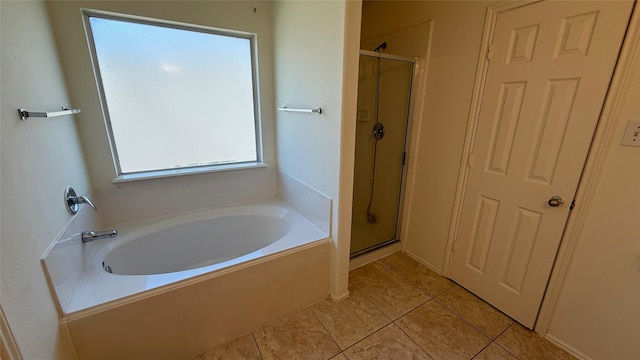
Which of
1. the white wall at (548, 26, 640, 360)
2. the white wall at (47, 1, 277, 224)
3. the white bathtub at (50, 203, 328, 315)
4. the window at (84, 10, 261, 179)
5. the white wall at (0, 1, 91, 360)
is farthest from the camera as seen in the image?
the window at (84, 10, 261, 179)

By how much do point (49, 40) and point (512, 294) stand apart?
3.15 m

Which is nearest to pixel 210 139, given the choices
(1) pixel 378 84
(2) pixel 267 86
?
(2) pixel 267 86

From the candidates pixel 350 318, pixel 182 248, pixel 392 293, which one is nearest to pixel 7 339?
pixel 182 248

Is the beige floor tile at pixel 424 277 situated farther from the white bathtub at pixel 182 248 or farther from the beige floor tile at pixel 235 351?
the beige floor tile at pixel 235 351

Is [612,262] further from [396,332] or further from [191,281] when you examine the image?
[191,281]

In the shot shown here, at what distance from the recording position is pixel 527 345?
4.81ft

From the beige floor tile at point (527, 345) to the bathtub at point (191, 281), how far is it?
114 centimetres

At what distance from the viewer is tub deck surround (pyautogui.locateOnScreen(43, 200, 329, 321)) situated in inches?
45.7

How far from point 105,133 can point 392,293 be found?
2337mm

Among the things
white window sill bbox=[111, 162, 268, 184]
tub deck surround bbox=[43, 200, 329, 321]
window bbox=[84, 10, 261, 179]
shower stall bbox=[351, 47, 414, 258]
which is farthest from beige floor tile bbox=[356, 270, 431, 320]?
window bbox=[84, 10, 261, 179]

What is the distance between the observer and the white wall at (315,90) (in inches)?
58.0

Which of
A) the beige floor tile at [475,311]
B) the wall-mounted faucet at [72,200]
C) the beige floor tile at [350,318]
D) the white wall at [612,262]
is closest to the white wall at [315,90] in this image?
the beige floor tile at [350,318]

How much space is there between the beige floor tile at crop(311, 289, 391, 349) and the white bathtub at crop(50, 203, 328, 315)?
1.62 ft

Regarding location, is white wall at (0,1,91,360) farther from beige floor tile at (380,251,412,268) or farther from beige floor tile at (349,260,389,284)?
beige floor tile at (380,251,412,268)
